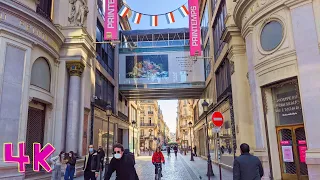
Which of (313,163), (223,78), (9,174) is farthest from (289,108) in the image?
(9,174)

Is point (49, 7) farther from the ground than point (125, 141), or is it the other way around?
point (49, 7)

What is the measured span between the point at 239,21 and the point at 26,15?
9664 millimetres

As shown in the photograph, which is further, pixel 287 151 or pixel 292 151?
pixel 287 151

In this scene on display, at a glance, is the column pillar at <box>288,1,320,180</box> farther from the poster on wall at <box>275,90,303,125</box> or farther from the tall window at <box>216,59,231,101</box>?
the tall window at <box>216,59,231,101</box>

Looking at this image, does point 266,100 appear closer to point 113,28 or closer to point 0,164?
point 0,164

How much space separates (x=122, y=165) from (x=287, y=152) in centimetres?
786

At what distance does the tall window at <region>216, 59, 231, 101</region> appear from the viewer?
724 inches

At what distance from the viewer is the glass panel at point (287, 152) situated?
10.5 metres

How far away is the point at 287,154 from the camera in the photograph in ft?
34.9

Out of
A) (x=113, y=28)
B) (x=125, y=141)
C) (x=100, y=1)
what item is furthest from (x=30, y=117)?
(x=125, y=141)

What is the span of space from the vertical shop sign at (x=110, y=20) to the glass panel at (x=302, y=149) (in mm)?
13648

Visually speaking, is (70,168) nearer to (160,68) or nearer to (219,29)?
(219,29)

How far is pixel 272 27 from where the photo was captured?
11.1 meters

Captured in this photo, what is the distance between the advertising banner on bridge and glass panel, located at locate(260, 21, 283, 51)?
19.2m
